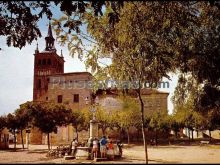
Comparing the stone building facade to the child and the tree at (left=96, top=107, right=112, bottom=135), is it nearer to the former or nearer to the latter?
the tree at (left=96, top=107, right=112, bottom=135)

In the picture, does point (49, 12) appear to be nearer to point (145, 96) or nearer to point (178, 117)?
point (178, 117)

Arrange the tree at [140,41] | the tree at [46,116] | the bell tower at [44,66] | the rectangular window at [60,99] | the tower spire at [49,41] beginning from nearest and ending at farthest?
the tree at [140,41] < the tree at [46,116] < the rectangular window at [60,99] < the bell tower at [44,66] < the tower spire at [49,41]

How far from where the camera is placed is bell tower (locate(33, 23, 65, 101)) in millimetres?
72062

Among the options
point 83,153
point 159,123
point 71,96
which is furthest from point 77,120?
point 83,153

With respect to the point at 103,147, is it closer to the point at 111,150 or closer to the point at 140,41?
the point at 111,150

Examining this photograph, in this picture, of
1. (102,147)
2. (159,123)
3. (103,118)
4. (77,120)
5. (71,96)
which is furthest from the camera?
(71,96)

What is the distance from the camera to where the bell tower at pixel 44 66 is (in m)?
72.1

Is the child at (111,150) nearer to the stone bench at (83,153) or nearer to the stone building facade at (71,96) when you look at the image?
the stone bench at (83,153)

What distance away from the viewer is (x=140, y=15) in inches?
574

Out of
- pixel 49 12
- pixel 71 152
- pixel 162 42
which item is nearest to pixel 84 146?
pixel 71 152

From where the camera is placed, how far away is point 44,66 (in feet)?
243

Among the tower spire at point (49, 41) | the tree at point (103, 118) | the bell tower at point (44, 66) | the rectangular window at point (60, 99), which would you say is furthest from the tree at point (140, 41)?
the tower spire at point (49, 41)

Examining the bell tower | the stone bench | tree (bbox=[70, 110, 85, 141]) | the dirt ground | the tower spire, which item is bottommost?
the dirt ground

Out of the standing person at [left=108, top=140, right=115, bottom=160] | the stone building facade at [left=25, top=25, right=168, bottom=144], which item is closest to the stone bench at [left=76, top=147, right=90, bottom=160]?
the standing person at [left=108, top=140, right=115, bottom=160]
